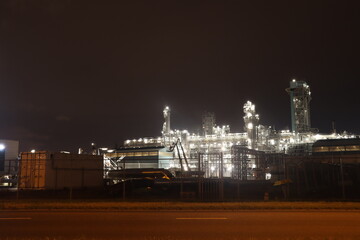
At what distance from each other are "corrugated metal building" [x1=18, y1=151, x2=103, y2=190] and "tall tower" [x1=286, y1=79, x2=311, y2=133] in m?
49.0

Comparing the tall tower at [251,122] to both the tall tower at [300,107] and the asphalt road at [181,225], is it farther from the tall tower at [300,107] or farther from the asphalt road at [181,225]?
the asphalt road at [181,225]

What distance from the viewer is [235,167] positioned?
43125 millimetres

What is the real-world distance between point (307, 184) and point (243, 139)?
140 feet

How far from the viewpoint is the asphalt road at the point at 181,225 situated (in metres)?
10.0

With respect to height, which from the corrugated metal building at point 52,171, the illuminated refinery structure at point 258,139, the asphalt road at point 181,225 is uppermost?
the illuminated refinery structure at point 258,139

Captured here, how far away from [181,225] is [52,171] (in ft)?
57.8

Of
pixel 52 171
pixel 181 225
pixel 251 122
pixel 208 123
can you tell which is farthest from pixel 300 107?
pixel 181 225

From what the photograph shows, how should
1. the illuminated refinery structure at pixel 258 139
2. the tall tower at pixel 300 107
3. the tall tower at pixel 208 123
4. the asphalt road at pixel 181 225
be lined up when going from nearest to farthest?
1. the asphalt road at pixel 181 225
2. the illuminated refinery structure at pixel 258 139
3. the tall tower at pixel 300 107
4. the tall tower at pixel 208 123

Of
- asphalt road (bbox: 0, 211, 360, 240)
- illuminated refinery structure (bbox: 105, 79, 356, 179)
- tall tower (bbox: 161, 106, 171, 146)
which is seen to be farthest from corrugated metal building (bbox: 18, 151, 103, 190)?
tall tower (bbox: 161, 106, 171, 146)

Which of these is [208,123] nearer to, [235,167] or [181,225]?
[235,167]

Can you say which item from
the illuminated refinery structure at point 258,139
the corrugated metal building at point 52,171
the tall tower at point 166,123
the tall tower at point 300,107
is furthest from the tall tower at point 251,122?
the corrugated metal building at point 52,171

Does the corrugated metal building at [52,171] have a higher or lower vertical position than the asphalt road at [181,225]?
higher

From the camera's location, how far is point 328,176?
Result: 89.9 feet

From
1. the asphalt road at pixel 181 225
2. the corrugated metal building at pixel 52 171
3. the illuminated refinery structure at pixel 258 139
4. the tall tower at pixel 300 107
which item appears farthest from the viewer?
the tall tower at pixel 300 107
